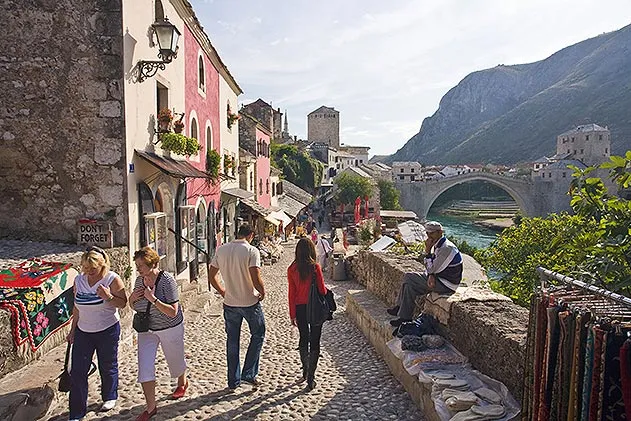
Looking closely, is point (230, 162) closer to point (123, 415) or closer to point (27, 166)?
point (27, 166)

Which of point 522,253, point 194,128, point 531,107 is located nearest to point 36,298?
point 194,128

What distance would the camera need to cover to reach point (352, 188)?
4725 centimetres

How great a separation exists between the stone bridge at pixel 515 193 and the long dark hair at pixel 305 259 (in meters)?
57.5

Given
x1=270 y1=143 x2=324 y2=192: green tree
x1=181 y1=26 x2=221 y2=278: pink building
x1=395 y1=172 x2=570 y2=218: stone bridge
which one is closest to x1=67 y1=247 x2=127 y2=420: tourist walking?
x1=181 y1=26 x2=221 y2=278: pink building

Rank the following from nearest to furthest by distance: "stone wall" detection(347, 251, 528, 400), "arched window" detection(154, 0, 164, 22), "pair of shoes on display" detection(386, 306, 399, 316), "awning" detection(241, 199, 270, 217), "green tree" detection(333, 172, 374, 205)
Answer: "stone wall" detection(347, 251, 528, 400)
"pair of shoes on display" detection(386, 306, 399, 316)
"arched window" detection(154, 0, 164, 22)
"awning" detection(241, 199, 270, 217)
"green tree" detection(333, 172, 374, 205)

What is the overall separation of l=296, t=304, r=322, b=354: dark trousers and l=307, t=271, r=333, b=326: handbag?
0.31ft

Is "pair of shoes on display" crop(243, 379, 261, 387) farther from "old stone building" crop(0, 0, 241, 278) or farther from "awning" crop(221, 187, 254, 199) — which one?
"awning" crop(221, 187, 254, 199)

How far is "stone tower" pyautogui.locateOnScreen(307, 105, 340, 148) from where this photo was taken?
300 feet

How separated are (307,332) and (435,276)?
151 cm

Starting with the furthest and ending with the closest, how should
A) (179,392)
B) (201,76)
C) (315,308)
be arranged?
(201,76) → (315,308) → (179,392)

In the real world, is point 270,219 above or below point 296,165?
below

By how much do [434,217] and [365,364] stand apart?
72869mm

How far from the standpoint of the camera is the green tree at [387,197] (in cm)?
5262

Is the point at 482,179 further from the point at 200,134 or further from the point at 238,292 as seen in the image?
the point at 238,292
